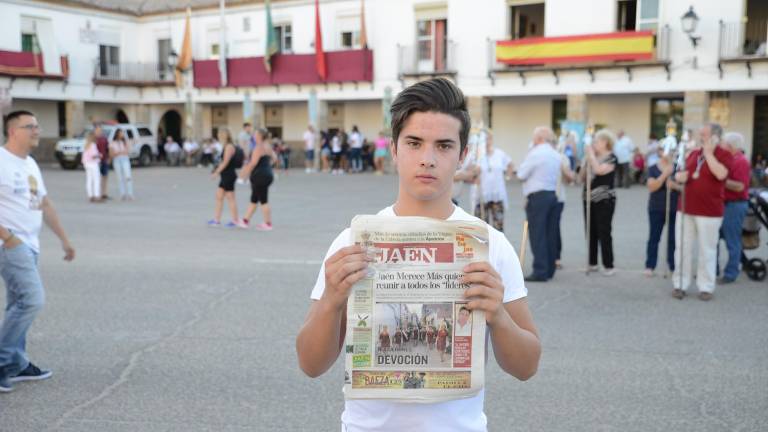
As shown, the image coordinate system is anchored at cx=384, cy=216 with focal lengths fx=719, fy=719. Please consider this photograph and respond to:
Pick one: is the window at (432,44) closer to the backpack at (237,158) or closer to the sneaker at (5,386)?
the backpack at (237,158)

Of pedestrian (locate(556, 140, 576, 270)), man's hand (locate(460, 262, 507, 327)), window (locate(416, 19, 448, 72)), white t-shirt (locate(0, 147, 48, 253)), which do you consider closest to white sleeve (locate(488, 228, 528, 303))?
man's hand (locate(460, 262, 507, 327))

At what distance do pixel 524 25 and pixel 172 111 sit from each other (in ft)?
72.7

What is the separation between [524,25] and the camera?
30.8 m

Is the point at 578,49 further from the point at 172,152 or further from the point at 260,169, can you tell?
the point at 172,152

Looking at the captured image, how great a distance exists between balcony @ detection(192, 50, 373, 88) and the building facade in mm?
69

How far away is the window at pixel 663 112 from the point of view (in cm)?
2809

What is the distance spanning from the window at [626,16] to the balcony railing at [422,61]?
6804 mm

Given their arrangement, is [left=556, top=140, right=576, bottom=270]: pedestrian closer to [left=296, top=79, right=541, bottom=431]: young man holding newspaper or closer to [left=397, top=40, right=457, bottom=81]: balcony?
[left=296, top=79, right=541, bottom=431]: young man holding newspaper

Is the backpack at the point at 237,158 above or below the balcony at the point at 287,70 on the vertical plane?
below

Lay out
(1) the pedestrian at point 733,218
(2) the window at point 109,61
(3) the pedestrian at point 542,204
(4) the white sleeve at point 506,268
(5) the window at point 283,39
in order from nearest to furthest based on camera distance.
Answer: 1. (4) the white sleeve at point 506,268
2. (1) the pedestrian at point 733,218
3. (3) the pedestrian at point 542,204
4. (5) the window at point 283,39
5. (2) the window at point 109,61

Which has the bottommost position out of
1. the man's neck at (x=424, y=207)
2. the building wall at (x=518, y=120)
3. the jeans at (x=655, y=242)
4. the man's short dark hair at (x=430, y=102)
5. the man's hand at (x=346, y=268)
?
the jeans at (x=655, y=242)

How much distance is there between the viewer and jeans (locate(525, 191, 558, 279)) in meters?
9.05

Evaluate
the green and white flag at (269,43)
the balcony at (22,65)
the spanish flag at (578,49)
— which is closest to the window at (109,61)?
the balcony at (22,65)

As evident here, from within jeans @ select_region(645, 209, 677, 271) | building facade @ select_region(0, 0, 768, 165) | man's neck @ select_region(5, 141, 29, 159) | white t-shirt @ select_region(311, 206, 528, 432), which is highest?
building facade @ select_region(0, 0, 768, 165)
